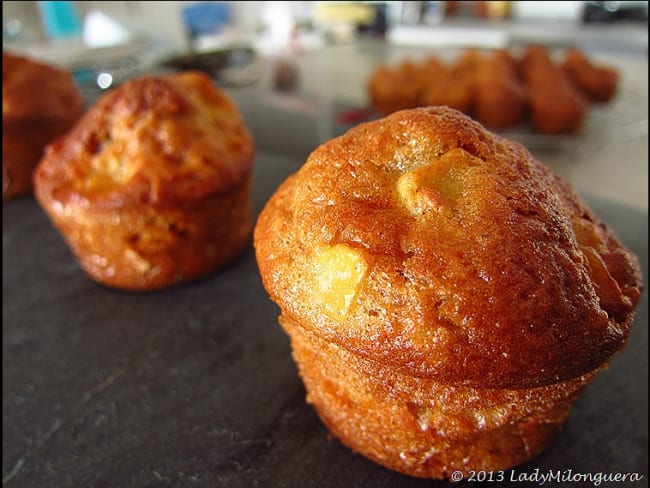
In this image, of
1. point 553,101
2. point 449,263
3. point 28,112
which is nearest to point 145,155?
point 28,112

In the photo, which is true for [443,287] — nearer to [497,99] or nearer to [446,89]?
[497,99]

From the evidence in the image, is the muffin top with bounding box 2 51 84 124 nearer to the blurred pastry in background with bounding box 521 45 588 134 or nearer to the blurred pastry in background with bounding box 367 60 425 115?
the blurred pastry in background with bounding box 367 60 425 115

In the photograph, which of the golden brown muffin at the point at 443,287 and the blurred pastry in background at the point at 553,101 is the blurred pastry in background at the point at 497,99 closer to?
the blurred pastry in background at the point at 553,101

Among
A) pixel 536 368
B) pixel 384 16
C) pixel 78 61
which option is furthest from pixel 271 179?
pixel 384 16

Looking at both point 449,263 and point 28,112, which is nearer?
point 449,263

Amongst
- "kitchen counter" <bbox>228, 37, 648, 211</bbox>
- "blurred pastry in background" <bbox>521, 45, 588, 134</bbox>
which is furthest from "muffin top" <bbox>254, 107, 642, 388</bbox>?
"blurred pastry in background" <bbox>521, 45, 588, 134</bbox>

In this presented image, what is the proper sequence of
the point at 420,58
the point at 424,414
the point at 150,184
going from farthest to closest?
1. the point at 420,58
2. the point at 150,184
3. the point at 424,414

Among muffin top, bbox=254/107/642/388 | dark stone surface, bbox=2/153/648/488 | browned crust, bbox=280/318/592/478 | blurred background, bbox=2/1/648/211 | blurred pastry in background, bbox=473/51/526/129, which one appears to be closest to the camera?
muffin top, bbox=254/107/642/388
